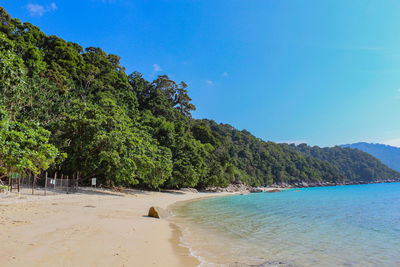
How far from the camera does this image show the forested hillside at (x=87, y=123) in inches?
464

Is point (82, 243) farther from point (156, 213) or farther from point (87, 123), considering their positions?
point (87, 123)

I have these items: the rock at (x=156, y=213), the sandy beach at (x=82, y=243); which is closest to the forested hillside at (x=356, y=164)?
the rock at (x=156, y=213)

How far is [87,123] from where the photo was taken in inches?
850

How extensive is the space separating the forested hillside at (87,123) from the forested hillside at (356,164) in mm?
115389

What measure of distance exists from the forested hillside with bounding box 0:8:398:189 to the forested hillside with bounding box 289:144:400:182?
379 ft

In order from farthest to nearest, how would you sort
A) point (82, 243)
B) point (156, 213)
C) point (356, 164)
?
point (356, 164)
point (156, 213)
point (82, 243)

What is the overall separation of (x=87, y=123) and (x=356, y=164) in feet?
568

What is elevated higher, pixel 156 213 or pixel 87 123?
pixel 87 123

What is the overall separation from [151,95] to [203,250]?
185ft

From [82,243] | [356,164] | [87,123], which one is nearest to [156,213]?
[82,243]

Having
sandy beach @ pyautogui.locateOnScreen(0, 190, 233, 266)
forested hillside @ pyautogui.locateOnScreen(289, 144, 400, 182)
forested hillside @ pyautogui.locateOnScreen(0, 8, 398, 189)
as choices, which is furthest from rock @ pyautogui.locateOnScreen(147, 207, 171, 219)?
forested hillside @ pyautogui.locateOnScreen(289, 144, 400, 182)

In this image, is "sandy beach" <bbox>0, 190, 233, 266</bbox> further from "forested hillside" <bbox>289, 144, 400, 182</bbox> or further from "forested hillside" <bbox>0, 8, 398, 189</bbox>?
"forested hillside" <bbox>289, 144, 400, 182</bbox>

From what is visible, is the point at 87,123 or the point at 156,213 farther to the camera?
the point at 87,123

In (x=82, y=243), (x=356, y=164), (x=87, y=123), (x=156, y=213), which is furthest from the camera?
(x=356, y=164)
